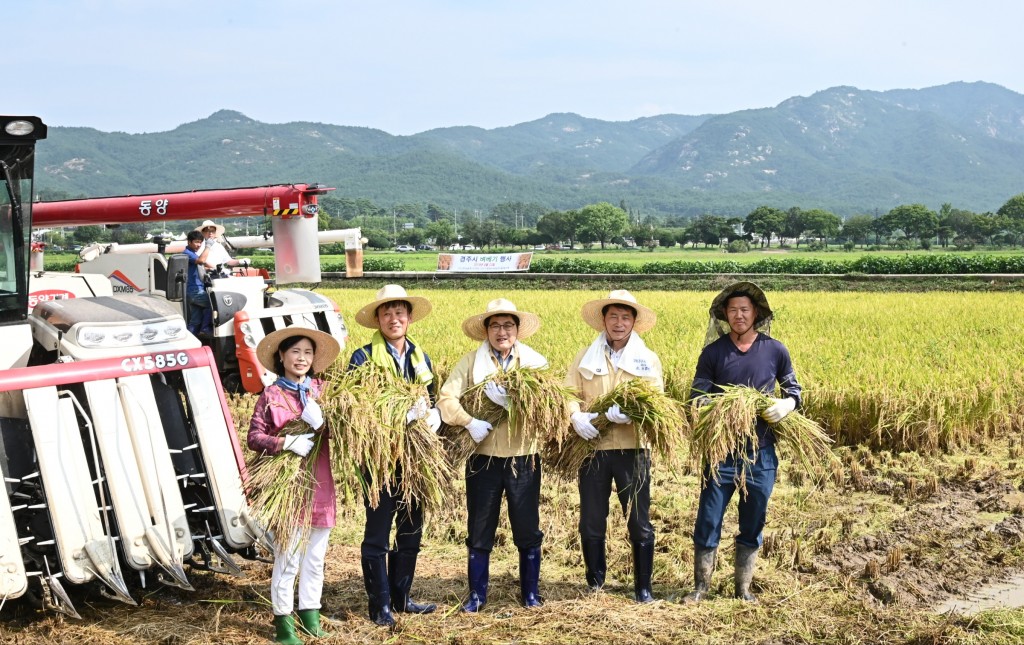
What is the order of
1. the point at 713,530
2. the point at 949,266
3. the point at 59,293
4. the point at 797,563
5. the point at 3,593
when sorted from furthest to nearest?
1. the point at 949,266
2. the point at 59,293
3. the point at 797,563
4. the point at 713,530
5. the point at 3,593

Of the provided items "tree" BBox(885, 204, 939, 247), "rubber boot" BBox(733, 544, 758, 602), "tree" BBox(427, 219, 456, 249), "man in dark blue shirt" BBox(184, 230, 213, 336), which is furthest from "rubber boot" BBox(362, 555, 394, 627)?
"tree" BBox(885, 204, 939, 247)

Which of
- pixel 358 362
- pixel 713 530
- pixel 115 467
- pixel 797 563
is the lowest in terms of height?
pixel 797 563

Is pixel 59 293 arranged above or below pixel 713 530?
above

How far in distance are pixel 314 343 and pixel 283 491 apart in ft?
2.77

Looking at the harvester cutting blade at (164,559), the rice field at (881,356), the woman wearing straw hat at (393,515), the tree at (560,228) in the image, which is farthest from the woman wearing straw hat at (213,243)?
the tree at (560,228)

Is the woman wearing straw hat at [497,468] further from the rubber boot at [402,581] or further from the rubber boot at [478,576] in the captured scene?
the rubber boot at [402,581]

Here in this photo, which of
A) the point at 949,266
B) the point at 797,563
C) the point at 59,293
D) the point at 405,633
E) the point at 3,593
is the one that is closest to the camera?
the point at 3,593

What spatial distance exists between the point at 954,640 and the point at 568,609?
1916 mm

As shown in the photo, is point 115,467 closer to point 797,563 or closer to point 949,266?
point 797,563

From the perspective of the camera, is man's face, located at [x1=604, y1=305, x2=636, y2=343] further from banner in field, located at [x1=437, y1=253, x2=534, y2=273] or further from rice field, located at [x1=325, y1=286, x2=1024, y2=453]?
banner in field, located at [x1=437, y1=253, x2=534, y2=273]

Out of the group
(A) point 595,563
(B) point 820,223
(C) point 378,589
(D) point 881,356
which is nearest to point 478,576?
(C) point 378,589

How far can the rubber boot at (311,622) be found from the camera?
4902 millimetres

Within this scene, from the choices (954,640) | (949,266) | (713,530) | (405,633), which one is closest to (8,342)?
(405,633)

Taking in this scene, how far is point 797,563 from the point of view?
6098 millimetres
